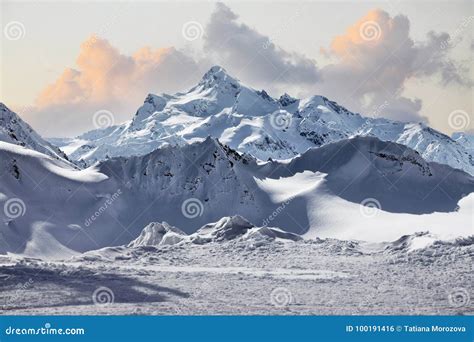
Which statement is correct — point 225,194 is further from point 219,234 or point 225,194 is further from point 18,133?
point 18,133

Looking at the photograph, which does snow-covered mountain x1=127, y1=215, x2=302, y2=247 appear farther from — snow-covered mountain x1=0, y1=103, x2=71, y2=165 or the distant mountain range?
snow-covered mountain x1=0, y1=103, x2=71, y2=165

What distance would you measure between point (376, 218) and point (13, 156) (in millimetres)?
46671

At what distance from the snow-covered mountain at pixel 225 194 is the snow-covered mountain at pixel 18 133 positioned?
14235 millimetres

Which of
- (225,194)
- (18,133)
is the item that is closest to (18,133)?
(18,133)

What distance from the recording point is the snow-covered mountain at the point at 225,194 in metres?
82.4

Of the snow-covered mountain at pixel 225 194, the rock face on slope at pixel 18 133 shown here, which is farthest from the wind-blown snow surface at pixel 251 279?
the rock face on slope at pixel 18 133

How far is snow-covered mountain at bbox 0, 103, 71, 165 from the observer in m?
111

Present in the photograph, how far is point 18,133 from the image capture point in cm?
11788

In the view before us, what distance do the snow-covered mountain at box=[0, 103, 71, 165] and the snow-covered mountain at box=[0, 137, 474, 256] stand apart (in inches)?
560

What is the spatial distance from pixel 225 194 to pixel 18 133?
41.3 m

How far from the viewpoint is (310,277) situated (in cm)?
5475

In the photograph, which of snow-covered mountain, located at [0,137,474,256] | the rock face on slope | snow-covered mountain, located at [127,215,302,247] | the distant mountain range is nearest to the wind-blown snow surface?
snow-covered mountain, located at [127,215,302,247]
